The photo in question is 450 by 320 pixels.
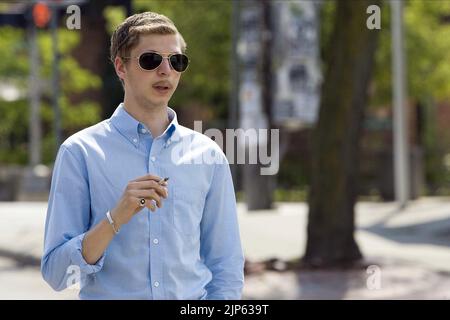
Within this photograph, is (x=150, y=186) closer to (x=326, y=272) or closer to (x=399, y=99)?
(x=326, y=272)

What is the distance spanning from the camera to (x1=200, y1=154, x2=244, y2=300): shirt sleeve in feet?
11.1

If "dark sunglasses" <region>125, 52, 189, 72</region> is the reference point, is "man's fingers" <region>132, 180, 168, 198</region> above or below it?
below

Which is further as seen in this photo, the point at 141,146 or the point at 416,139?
the point at 416,139

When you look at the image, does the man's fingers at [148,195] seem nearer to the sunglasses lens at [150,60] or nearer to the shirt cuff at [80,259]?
the shirt cuff at [80,259]

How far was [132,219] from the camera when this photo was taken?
10.3 ft

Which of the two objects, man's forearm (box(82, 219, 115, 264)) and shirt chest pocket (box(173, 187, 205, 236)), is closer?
man's forearm (box(82, 219, 115, 264))

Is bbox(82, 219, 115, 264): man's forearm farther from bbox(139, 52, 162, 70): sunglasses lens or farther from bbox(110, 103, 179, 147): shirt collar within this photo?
bbox(139, 52, 162, 70): sunglasses lens

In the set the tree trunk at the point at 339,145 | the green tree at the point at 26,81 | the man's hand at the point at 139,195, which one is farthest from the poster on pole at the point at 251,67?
the man's hand at the point at 139,195

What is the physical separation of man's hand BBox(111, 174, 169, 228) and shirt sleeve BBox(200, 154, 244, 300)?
1.41 feet

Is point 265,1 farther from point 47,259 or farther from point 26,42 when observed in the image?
point 47,259

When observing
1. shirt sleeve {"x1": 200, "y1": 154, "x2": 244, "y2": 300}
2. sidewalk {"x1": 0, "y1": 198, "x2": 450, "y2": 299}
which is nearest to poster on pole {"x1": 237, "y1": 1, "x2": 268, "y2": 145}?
sidewalk {"x1": 0, "y1": 198, "x2": 450, "y2": 299}

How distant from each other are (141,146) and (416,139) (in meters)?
36.4

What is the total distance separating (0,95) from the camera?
3228 centimetres
